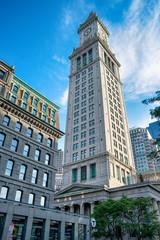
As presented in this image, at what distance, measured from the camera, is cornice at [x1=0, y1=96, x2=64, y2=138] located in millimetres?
30625

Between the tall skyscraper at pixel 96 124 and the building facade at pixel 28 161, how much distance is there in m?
23.5

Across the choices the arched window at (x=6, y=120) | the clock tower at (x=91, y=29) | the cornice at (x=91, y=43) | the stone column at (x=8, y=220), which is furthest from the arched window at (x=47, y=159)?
the clock tower at (x=91, y=29)

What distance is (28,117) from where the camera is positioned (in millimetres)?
33406

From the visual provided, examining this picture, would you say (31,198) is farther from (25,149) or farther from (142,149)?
(142,149)

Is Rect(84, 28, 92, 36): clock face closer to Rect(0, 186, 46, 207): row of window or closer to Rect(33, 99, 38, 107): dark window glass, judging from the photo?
Rect(33, 99, 38, 107): dark window glass

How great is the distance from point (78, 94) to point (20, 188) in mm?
55052

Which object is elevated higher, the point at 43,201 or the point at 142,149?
the point at 142,149

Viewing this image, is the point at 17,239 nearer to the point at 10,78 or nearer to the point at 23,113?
the point at 23,113

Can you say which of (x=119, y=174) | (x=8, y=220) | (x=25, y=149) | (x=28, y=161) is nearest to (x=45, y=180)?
(x=28, y=161)

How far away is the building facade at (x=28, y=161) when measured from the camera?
21969mm

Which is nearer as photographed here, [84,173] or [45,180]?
[45,180]

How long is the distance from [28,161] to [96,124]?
36.7 m

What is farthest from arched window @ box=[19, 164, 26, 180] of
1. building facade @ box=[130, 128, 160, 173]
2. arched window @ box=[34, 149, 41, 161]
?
building facade @ box=[130, 128, 160, 173]

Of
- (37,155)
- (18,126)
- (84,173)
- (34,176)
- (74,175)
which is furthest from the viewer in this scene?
(74,175)
